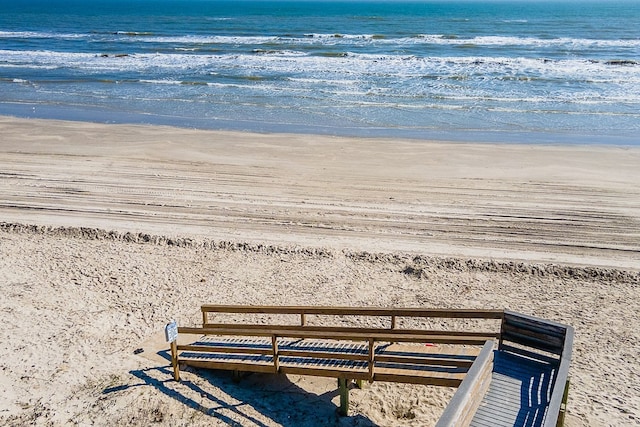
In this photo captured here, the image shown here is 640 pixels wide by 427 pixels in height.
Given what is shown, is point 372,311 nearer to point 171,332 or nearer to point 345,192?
point 171,332

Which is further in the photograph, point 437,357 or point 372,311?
point 372,311

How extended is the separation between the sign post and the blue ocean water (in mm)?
17536

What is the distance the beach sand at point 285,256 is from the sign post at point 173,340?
23 centimetres

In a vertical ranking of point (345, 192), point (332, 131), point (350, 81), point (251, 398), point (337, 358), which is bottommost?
point (251, 398)

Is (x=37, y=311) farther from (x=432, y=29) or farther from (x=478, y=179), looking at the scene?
(x=432, y=29)

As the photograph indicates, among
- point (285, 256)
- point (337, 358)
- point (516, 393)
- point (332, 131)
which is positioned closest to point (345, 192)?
point (285, 256)

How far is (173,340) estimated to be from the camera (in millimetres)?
9320

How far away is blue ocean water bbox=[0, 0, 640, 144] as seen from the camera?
1084 inches

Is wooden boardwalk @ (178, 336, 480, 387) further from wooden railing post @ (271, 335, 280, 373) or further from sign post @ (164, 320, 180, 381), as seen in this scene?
sign post @ (164, 320, 180, 381)

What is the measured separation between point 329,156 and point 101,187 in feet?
26.0

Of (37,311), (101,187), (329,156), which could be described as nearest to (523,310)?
(37,311)

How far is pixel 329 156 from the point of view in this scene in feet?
72.7

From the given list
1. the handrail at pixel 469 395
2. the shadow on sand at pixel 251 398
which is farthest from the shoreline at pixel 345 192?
the handrail at pixel 469 395

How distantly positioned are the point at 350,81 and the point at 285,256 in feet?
79.2
